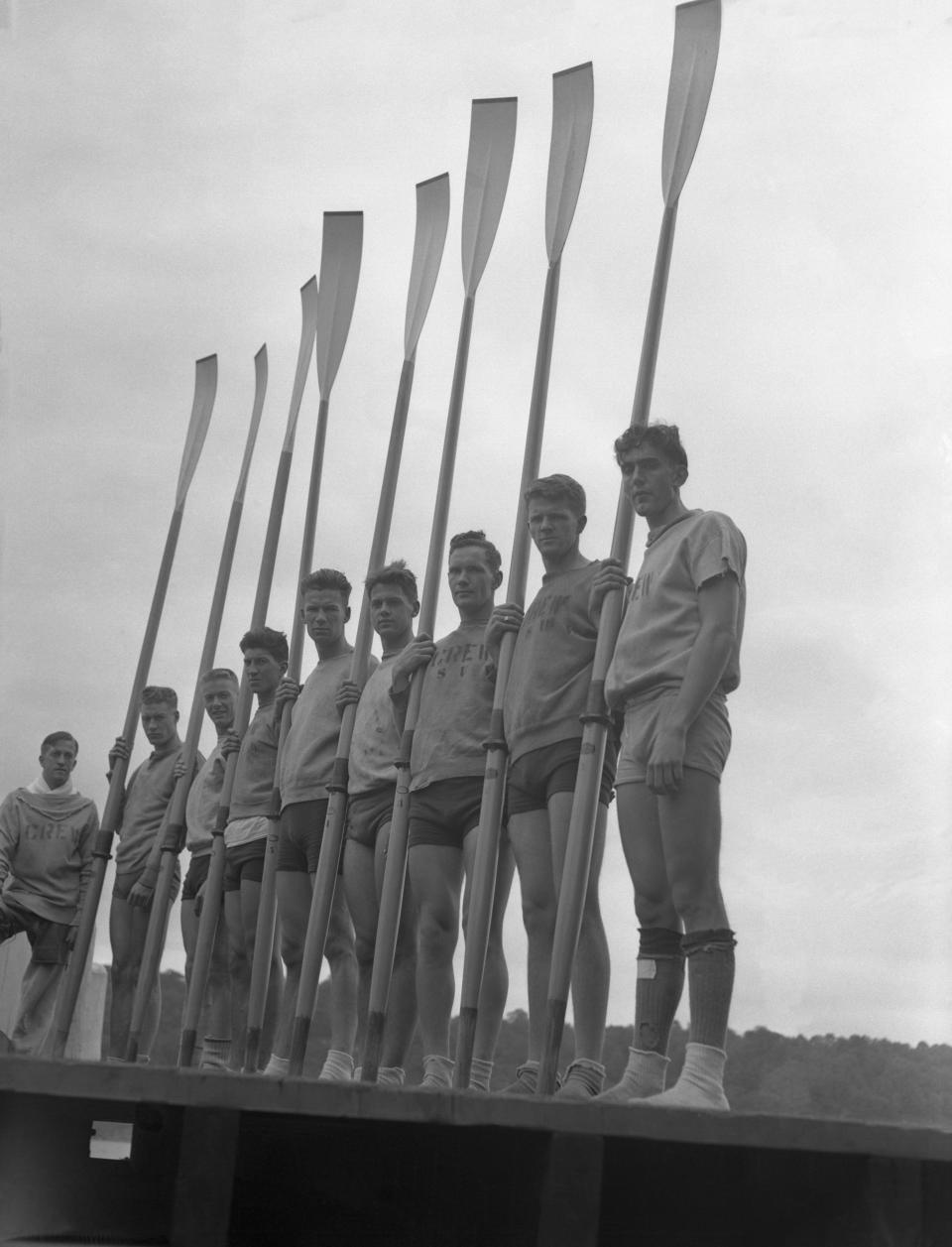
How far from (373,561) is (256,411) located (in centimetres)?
223

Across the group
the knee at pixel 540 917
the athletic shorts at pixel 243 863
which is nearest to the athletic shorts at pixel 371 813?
the athletic shorts at pixel 243 863

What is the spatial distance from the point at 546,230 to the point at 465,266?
50 cm

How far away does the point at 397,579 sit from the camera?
19.0 ft

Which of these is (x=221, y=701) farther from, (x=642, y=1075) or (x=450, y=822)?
(x=642, y=1075)

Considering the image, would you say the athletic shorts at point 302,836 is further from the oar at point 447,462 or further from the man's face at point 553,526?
the man's face at point 553,526

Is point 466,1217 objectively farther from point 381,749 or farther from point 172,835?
point 172,835

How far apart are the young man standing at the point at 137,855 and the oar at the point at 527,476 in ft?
8.41

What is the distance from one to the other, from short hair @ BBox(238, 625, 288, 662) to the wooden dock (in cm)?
387

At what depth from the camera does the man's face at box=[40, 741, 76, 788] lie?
7844 mm

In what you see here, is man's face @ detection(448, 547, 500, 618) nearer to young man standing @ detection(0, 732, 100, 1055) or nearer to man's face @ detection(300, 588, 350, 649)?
man's face @ detection(300, 588, 350, 649)

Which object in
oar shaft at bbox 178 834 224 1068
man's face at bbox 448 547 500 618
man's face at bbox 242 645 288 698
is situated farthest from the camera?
man's face at bbox 242 645 288 698

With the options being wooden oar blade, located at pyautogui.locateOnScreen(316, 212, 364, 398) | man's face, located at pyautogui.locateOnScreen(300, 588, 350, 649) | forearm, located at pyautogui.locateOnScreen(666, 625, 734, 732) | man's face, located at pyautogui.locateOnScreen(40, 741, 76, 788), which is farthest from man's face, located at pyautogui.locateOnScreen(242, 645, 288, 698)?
forearm, located at pyautogui.locateOnScreen(666, 625, 734, 732)

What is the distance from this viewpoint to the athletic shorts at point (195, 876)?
676 centimetres

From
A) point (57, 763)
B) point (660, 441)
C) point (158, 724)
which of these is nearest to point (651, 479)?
point (660, 441)
